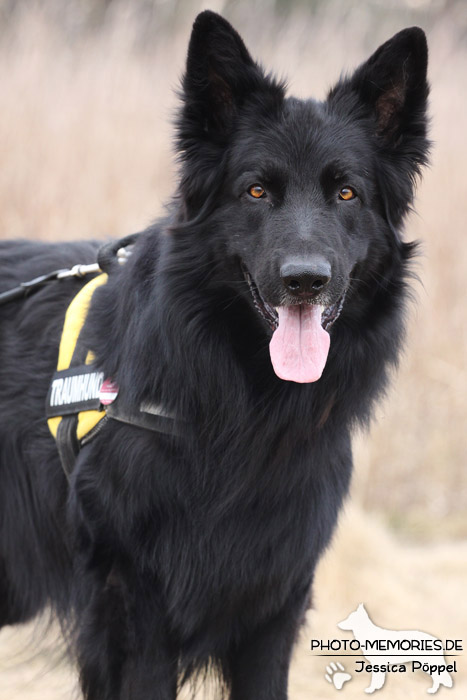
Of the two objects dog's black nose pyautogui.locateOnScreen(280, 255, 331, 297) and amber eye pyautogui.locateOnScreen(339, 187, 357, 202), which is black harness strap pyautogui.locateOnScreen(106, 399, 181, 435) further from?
amber eye pyautogui.locateOnScreen(339, 187, 357, 202)

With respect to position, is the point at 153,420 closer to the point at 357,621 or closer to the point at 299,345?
the point at 299,345

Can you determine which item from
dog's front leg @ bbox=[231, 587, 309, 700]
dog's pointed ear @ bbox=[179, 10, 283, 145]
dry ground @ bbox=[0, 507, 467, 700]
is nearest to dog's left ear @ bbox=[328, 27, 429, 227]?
dog's pointed ear @ bbox=[179, 10, 283, 145]

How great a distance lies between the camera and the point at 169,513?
8.46ft

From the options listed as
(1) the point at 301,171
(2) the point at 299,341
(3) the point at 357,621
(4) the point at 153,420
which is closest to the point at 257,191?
(1) the point at 301,171

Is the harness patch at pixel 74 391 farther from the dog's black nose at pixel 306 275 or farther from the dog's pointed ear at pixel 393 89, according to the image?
the dog's pointed ear at pixel 393 89

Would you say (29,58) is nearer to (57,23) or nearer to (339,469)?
(57,23)

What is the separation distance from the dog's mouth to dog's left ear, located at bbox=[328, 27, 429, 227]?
0.59 meters

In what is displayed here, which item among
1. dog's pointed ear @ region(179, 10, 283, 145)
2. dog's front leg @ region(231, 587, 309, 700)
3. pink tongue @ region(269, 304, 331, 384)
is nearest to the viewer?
pink tongue @ region(269, 304, 331, 384)

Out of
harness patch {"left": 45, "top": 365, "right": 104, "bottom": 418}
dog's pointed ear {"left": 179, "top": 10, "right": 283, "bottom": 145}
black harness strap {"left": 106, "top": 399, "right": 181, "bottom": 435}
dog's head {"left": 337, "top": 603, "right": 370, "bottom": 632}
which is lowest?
black harness strap {"left": 106, "top": 399, "right": 181, "bottom": 435}

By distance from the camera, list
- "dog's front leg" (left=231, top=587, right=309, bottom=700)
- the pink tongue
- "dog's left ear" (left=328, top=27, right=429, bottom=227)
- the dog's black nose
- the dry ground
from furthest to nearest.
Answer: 1. the dry ground
2. "dog's front leg" (left=231, top=587, right=309, bottom=700)
3. "dog's left ear" (left=328, top=27, right=429, bottom=227)
4. the pink tongue
5. the dog's black nose

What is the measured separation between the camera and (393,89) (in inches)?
107

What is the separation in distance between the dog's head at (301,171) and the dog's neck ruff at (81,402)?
0.50 metres

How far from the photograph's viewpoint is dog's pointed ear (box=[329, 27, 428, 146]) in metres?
2.63

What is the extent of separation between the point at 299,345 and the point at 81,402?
829 millimetres
